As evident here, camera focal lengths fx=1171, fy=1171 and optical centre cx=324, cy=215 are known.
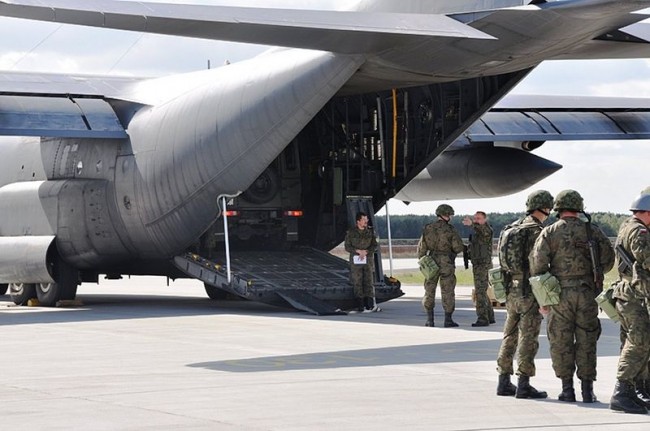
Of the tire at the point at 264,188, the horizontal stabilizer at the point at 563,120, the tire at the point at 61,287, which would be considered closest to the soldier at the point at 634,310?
the tire at the point at 264,188

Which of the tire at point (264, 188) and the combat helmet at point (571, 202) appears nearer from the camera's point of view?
the combat helmet at point (571, 202)

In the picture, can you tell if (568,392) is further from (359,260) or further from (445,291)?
(359,260)

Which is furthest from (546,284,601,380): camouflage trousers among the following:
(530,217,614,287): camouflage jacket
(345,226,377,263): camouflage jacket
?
(345,226,377,263): camouflage jacket

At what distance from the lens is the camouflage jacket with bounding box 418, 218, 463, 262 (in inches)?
712

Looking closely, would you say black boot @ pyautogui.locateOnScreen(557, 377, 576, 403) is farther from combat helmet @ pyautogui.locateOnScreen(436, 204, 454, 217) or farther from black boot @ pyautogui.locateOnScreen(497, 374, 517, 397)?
combat helmet @ pyautogui.locateOnScreen(436, 204, 454, 217)

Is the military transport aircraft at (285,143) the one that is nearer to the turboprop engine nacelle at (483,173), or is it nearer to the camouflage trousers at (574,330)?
the turboprop engine nacelle at (483,173)

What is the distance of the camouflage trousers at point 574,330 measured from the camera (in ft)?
33.0

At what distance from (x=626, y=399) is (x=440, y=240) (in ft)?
28.9

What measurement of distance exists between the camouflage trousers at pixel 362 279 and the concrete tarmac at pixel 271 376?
0.65 meters

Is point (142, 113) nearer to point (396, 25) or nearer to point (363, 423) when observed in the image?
point (396, 25)

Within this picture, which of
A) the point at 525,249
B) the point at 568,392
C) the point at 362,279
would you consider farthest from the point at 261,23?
the point at 362,279

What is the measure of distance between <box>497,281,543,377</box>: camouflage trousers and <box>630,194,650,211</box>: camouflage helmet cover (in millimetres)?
1381

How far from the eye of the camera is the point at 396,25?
15883mm

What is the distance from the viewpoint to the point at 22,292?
24.4 meters
